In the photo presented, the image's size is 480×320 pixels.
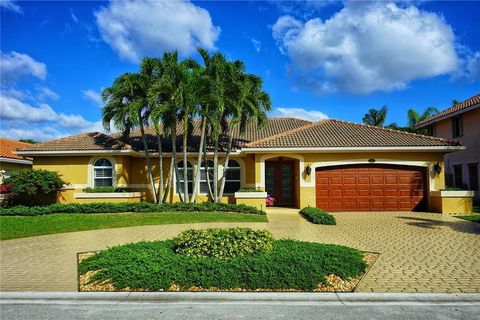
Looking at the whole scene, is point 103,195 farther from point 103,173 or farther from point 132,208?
point 132,208

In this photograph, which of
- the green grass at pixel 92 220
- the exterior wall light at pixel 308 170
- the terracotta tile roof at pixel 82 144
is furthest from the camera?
the terracotta tile roof at pixel 82 144

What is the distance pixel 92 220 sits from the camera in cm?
1480

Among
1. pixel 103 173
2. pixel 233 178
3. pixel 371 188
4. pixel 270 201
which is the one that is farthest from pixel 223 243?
pixel 103 173

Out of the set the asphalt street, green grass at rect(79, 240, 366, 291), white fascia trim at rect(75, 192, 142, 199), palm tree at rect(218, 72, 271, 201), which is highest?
palm tree at rect(218, 72, 271, 201)

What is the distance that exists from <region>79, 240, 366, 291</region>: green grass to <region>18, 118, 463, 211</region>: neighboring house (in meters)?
11.4

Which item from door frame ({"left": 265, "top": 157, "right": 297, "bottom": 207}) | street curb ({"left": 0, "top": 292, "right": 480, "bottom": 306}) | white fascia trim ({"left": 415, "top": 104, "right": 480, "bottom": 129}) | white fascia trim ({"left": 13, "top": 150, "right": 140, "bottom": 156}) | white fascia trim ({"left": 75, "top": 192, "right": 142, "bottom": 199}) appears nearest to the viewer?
street curb ({"left": 0, "top": 292, "right": 480, "bottom": 306})

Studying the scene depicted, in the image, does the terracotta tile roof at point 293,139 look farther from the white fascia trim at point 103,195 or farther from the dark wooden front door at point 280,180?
the white fascia trim at point 103,195

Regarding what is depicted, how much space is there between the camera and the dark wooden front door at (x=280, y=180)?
20734 millimetres

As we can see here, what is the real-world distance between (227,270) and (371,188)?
13.9 meters

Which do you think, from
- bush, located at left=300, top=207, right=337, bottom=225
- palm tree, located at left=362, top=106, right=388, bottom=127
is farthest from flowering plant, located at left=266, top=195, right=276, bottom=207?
palm tree, located at left=362, top=106, right=388, bottom=127

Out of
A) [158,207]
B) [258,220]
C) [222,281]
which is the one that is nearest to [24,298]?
[222,281]

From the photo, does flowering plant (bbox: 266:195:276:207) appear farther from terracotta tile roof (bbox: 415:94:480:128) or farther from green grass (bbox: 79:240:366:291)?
terracotta tile roof (bbox: 415:94:480:128)

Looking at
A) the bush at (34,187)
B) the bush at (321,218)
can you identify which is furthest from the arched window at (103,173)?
the bush at (321,218)

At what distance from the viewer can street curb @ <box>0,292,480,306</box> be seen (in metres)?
5.86
